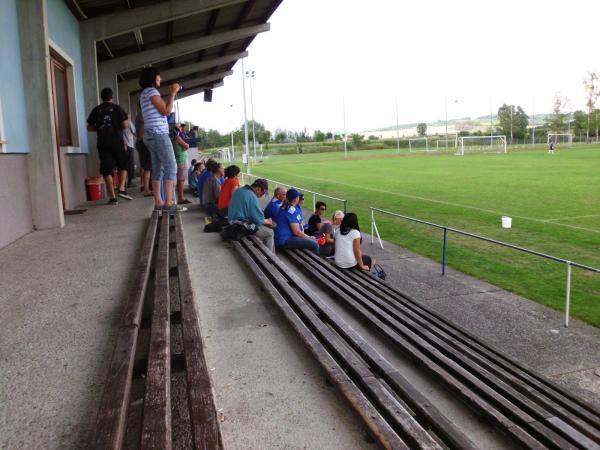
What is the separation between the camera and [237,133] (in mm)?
113250

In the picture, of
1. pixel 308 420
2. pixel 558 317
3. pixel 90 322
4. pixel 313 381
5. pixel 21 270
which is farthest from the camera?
pixel 558 317

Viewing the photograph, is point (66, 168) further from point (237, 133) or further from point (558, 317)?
point (237, 133)

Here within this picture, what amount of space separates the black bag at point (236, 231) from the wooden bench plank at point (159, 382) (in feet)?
8.28

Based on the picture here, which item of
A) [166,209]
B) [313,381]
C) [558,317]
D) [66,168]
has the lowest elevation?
[558,317]

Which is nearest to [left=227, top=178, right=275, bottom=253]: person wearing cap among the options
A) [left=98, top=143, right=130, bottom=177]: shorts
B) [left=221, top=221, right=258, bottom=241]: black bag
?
[left=221, top=221, right=258, bottom=241]: black bag

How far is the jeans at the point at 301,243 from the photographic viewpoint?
7.45m

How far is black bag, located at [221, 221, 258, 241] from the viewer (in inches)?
238

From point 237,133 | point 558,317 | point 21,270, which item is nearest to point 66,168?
point 21,270

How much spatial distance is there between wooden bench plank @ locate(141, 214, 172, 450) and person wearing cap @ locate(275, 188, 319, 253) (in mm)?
4008

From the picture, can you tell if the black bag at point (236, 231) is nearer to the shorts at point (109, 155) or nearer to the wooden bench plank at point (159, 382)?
the wooden bench plank at point (159, 382)

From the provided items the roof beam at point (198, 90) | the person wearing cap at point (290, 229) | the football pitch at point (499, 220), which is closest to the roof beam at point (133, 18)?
the person wearing cap at point (290, 229)

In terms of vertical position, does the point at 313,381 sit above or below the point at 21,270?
below

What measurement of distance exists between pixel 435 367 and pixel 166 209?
4.42m

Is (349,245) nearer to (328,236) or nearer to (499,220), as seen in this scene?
(328,236)
